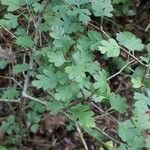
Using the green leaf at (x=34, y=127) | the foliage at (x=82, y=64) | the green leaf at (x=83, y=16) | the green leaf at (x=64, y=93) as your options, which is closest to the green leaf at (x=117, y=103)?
the foliage at (x=82, y=64)

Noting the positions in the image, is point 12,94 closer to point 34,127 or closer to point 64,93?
point 64,93

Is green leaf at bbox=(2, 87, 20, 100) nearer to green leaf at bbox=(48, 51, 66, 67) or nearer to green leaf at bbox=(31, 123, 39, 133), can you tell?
green leaf at bbox=(48, 51, 66, 67)

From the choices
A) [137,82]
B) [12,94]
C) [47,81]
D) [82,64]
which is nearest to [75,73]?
[82,64]

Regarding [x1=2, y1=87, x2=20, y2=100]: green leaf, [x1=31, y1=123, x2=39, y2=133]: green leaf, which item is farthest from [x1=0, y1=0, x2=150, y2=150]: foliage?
[x1=31, y1=123, x2=39, y2=133]: green leaf

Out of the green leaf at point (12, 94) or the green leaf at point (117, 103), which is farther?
the green leaf at point (12, 94)

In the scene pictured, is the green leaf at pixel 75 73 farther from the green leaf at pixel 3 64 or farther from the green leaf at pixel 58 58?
the green leaf at pixel 3 64

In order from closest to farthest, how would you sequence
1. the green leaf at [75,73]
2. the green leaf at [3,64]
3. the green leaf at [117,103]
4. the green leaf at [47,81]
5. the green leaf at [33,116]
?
the green leaf at [75,73] → the green leaf at [47,81] → the green leaf at [117,103] → the green leaf at [33,116] → the green leaf at [3,64]

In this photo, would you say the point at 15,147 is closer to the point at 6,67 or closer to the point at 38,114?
the point at 38,114

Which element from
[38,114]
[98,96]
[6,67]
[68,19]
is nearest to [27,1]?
[68,19]
